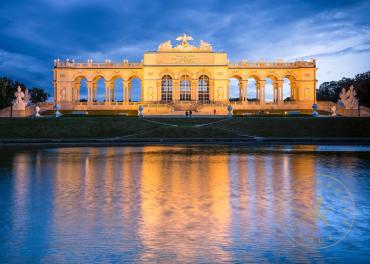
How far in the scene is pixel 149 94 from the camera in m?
92.6

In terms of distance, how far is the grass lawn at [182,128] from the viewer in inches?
1954

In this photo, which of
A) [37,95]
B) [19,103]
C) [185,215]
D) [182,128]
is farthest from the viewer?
[37,95]

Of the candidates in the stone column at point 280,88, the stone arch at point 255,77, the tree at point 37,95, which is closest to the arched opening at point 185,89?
the stone arch at point 255,77

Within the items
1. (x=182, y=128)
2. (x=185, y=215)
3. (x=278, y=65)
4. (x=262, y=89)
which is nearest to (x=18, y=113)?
(x=182, y=128)

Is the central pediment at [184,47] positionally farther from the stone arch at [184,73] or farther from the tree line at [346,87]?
the tree line at [346,87]

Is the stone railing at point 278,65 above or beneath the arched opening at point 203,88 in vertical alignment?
above

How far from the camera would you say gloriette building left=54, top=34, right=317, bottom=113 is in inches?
3593

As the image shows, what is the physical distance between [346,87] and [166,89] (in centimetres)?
4628

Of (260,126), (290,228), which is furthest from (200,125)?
(290,228)

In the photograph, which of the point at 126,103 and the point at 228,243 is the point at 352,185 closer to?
the point at 228,243

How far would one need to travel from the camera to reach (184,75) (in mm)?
92500

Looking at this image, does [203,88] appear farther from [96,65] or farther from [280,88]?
[96,65]

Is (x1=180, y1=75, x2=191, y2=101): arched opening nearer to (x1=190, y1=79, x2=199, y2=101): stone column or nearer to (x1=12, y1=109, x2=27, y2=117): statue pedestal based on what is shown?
(x1=190, y1=79, x2=199, y2=101): stone column

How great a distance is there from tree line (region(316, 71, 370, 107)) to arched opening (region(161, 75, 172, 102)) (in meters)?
36.8
